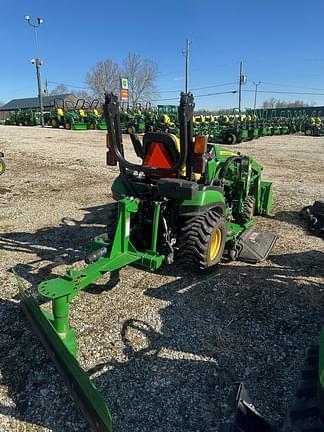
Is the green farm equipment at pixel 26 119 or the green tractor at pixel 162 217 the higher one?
the green farm equipment at pixel 26 119

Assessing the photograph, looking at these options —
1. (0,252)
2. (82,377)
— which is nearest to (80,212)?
(0,252)

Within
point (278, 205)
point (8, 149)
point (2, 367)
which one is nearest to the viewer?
point (2, 367)

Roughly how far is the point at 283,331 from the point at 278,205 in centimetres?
450

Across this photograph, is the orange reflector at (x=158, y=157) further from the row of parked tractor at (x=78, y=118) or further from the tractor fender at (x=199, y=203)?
the row of parked tractor at (x=78, y=118)

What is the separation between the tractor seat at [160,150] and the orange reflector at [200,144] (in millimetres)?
322

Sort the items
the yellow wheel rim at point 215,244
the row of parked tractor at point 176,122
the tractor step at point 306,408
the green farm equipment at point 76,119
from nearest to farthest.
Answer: the tractor step at point 306,408
the yellow wheel rim at point 215,244
the row of parked tractor at point 176,122
the green farm equipment at point 76,119

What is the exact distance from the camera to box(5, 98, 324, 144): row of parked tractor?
20911mm

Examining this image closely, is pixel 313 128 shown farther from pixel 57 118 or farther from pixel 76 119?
pixel 57 118

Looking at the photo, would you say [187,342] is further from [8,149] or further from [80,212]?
[8,149]

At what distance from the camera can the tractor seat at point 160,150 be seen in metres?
3.82

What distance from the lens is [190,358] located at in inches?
113

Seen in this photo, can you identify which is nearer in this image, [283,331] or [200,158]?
[283,331]

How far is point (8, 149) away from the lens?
1433 cm

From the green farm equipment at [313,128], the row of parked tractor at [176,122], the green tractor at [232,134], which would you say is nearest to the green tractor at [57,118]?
the row of parked tractor at [176,122]
